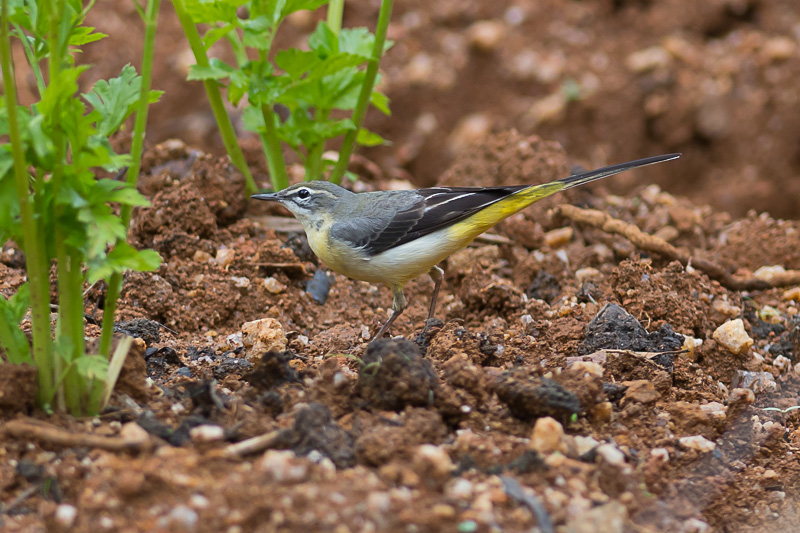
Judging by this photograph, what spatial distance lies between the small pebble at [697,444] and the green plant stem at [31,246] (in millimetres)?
2846

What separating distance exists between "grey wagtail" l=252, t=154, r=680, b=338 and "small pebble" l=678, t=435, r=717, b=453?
2141 mm

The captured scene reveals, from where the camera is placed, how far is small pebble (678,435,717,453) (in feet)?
12.4

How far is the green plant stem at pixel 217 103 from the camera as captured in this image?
5.66 metres

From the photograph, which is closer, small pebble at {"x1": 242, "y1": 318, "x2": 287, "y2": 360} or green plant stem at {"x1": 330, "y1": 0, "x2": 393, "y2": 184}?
small pebble at {"x1": 242, "y1": 318, "x2": 287, "y2": 360}

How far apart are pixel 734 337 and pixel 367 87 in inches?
123

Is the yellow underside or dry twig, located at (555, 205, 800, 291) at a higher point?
the yellow underside

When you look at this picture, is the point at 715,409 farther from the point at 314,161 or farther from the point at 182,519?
the point at 314,161

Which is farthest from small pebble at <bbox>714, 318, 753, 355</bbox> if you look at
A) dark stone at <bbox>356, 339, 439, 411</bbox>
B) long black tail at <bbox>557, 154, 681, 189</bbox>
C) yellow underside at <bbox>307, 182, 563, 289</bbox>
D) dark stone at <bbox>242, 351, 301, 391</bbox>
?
dark stone at <bbox>242, 351, 301, 391</bbox>

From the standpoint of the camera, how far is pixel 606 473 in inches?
131

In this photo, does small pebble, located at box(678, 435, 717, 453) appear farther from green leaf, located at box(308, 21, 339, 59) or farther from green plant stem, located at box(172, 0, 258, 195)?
green plant stem, located at box(172, 0, 258, 195)

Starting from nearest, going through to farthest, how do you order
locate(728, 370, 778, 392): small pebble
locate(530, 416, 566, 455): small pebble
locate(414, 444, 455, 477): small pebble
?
locate(414, 444, 455, 477): small pebble → locate(530, 416, 566, 455): small pebble → locate(728, 370, 778, 392): small pebble

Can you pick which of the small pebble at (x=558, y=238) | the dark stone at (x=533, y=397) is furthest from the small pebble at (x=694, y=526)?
the small pebble at (x=558, y=238)

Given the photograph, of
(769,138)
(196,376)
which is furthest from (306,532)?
(769,138)

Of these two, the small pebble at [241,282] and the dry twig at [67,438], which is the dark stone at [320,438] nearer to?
the dry twig at [67,438]
